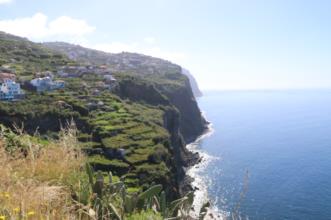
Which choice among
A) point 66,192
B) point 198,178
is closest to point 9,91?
point 198,178

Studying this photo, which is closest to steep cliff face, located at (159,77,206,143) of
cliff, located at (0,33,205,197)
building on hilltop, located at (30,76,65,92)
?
cliff, located at (0,33,205,197)

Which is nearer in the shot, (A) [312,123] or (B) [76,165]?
(B) [76,165]

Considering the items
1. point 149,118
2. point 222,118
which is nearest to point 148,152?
point 149,118

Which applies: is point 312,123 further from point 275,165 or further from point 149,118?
point 149,118

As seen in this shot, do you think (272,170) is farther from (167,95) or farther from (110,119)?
(167,95)

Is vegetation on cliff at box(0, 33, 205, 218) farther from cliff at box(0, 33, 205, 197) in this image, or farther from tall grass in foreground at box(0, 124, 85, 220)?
tall grass in foreground at box(0, 124, 85, 220)

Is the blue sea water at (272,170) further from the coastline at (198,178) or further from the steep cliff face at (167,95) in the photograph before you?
the steep cliff face at (167,95)

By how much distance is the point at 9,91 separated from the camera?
5347cm

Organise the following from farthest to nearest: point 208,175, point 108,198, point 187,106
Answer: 1. point 187,106
2. point 208,175
3. point 108,198

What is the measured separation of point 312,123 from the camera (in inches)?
4705

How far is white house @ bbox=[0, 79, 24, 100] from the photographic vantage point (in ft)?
172

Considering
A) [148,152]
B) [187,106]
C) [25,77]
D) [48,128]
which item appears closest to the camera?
[148,152]

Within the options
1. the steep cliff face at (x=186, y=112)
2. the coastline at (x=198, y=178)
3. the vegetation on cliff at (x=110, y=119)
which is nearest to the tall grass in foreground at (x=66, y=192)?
the vegetation on cliff at (x=110, y=119)

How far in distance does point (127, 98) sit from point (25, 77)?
61.4ft
